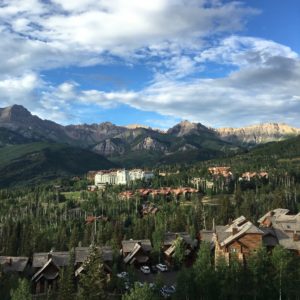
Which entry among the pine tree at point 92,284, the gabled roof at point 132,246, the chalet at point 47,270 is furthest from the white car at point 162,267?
the pine tree at point 92,284

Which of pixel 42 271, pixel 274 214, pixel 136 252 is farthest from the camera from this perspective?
pixel 274 214

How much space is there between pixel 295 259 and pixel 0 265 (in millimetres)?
50333

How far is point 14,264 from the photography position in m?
87.8

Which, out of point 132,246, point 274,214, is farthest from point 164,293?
point 274,214

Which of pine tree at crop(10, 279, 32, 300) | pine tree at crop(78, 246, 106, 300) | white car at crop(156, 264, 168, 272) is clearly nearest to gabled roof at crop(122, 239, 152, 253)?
white car at crop(156, 264, 168, 272)

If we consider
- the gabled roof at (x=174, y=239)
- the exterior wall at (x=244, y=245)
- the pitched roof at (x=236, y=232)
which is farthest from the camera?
the gabled roof at (x=174, y=239)

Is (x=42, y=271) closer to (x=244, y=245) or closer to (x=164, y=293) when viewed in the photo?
(x=164, y=293)

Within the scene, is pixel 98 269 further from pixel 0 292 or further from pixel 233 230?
pixel 233 230

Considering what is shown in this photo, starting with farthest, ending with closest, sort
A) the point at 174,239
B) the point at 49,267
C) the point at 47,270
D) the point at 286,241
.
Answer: the point at 174,239
the point at 49,267
the point at 47,270
the point at 286,241

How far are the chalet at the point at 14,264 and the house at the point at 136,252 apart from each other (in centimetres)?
2127

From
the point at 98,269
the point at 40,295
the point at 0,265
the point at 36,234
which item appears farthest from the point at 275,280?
the point at 36,234

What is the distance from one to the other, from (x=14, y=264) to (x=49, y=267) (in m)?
7.82

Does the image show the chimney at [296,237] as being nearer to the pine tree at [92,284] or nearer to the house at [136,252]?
the house at [136,252]

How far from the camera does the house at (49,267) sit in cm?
8325
